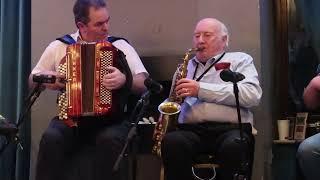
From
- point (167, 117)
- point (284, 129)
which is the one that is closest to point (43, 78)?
point (167, 117)

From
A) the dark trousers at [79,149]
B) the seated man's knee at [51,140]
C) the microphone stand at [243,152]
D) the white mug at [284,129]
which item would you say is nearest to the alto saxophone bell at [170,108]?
the dark trousers at [79,149]

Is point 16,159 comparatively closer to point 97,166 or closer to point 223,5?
point 97,166

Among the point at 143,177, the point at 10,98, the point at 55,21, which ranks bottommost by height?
the point at 143,177

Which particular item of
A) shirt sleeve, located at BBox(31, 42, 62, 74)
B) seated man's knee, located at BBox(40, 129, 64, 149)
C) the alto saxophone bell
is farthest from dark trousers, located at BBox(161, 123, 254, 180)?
shirt sleeve, located at BBox(31, 42, 62, 74)

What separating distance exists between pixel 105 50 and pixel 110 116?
363mm

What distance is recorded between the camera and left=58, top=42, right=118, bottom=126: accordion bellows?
2.79 metres

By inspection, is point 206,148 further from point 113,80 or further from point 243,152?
point 113,80

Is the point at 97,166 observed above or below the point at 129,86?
below

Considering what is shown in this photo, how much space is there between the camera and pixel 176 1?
12.0ft

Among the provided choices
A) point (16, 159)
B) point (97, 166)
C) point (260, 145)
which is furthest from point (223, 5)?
point (16, 159)

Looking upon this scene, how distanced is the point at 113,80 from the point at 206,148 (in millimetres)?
616

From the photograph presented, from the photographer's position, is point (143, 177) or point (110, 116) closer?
point (110, 116)

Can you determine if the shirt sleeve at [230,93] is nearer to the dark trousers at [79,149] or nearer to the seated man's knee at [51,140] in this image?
the dark trousers at [79,149]

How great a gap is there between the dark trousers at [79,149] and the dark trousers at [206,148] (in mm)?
269
